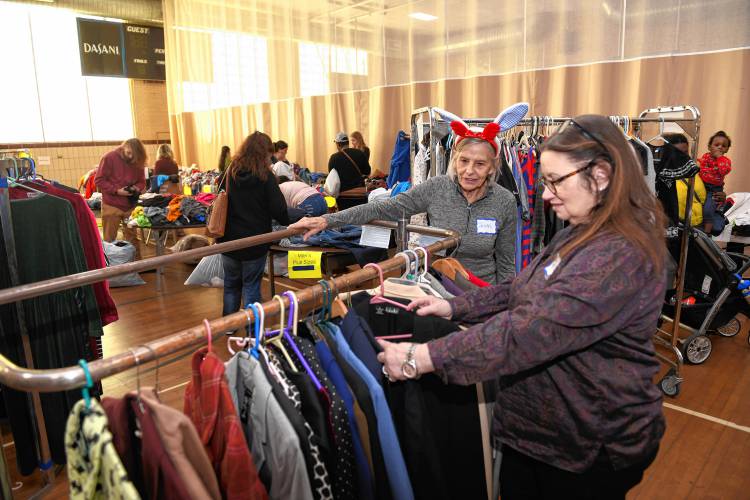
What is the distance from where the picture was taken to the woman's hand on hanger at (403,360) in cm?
106

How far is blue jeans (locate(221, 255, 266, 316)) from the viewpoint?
3.65 meters

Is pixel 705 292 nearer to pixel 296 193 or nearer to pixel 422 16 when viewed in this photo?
pixel 296 193

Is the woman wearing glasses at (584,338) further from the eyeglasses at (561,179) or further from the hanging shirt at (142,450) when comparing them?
the hanging shirt at (142,450)

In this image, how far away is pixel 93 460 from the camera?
0.79 metres

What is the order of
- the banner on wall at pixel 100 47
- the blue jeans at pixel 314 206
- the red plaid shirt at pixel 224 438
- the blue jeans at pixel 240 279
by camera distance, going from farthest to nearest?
the banner on wall at pixel 100 47, the blue jeans at pixel 314 206, the blue jeans at pixel 240 279, the red plaid shirt at pixel 224 438

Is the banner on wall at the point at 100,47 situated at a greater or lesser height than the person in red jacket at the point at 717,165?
greater

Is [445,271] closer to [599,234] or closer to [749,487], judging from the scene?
[599,234]

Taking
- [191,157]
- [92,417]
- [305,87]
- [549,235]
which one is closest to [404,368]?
[92,417]

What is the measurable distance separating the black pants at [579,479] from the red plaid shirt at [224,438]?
0.68m

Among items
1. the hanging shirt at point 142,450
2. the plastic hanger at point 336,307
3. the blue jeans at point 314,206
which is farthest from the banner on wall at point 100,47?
the hanging shirt at point 142,450

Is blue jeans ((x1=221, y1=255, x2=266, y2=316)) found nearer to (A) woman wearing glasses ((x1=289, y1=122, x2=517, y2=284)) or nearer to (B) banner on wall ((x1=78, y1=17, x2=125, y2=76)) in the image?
(A) woman wearing glasses ((x1=289, y1=122, x2=517, y2=284))

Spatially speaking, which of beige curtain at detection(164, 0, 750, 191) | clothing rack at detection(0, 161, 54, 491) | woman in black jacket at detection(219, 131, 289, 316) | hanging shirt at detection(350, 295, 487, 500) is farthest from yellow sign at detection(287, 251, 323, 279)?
beige curtain at detection(164, 0, 750, 191)

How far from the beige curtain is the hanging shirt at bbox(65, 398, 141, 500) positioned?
508 cm

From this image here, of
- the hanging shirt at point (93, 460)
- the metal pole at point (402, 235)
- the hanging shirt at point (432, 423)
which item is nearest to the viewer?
the hanging shirt at point (93, 460)
